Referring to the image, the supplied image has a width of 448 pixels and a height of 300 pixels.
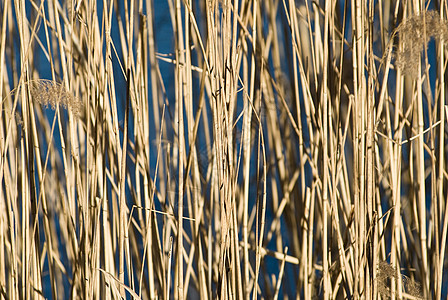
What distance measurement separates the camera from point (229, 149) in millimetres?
776

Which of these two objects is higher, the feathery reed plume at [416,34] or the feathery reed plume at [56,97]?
the feathery reed plume at [416,34]

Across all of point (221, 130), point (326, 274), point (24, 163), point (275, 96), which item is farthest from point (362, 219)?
point (24, 163)

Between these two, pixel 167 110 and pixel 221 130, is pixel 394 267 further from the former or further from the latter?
pixel 167 110

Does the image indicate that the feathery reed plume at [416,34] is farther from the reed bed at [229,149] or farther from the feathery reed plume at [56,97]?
the feathery reed plume at [56,97]

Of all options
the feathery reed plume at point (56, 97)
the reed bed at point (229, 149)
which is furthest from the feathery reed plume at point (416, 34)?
the feathery reed plume at point (56, 97)

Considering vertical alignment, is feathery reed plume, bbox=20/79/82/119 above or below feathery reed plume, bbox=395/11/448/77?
below

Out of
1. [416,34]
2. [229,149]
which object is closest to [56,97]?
[229,149]

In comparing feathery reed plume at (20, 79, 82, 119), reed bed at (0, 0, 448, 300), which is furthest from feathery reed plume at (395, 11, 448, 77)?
feathery reed plume at (20, 79, 82, 119)

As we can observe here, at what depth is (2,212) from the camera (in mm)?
958

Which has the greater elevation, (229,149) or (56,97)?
(56,97)

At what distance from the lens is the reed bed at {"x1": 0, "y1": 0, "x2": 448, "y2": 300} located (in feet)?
2.73

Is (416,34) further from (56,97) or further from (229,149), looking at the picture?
(56,97)

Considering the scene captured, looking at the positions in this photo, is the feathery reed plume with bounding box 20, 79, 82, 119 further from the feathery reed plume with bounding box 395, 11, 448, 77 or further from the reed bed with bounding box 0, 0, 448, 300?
the feathery reed plume with bounding box 395, 11, 448, 77

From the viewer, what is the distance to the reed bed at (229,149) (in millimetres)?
833
